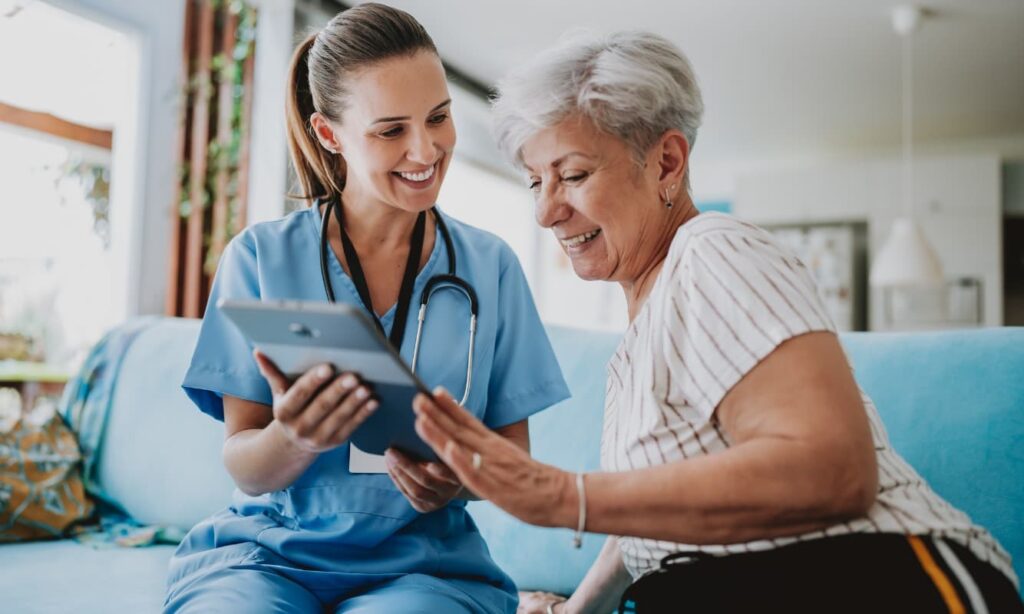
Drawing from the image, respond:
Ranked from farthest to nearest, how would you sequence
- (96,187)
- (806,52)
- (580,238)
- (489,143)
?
(489,143)
(806,52)
(96,187)
(580,238)

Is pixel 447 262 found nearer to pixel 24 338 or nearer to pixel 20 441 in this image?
pixel 20 441

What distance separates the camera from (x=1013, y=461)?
1.32m

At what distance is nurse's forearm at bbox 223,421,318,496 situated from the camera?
1092mm

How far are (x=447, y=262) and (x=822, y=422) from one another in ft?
2.38

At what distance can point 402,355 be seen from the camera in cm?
126

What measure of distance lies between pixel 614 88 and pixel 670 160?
0.14 m

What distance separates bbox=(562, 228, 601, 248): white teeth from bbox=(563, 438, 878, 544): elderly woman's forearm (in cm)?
45

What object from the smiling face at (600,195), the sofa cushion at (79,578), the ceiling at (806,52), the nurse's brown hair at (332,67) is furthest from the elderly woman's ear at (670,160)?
the ceiling at (806,52)

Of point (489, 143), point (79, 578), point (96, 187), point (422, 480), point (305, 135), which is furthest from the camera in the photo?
point (489, 143)

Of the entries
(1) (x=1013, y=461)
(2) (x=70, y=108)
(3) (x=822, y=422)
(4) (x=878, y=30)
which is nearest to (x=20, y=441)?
(2) (x=70, y=108)

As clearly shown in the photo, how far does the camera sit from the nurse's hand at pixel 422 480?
1.06 metres

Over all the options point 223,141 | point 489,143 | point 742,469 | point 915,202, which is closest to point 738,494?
point 742,469

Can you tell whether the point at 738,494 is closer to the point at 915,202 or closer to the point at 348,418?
the point at 348,418

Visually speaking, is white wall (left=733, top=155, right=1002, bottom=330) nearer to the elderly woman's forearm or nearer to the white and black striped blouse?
the white and black striped blouse
